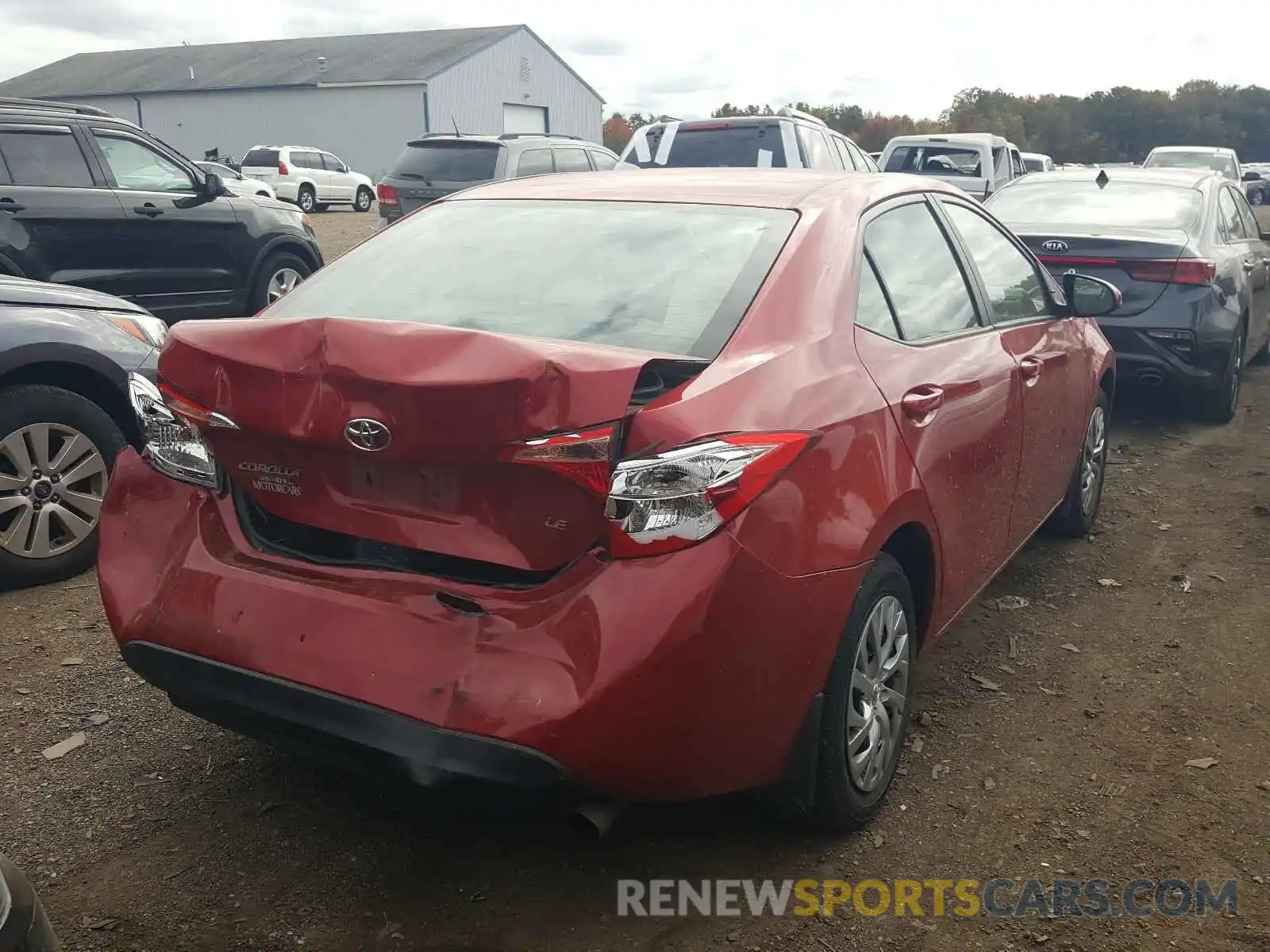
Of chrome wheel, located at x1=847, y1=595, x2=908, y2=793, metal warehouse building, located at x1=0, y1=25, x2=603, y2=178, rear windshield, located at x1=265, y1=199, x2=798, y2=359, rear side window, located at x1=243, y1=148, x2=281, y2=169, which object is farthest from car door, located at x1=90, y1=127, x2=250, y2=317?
metal warehouse building, located at x1=0, y1=25, x2=603, y2=178

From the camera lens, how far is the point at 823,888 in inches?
107

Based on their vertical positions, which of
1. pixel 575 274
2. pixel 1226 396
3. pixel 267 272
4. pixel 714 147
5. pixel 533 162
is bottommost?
pixel 1226 396

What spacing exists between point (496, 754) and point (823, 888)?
96cm

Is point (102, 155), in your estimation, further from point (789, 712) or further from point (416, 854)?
point (789, 712)

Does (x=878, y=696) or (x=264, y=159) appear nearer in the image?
(x=878, y=696)

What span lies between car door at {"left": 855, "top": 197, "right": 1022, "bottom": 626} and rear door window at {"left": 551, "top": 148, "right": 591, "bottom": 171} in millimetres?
11389

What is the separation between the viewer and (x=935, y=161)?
53.5ft

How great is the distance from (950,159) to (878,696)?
1492cm

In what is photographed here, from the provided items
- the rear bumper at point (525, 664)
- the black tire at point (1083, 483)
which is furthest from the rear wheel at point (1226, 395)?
the rear bumper at point (525, 664)

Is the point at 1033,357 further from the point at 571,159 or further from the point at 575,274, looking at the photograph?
the point at 571,159

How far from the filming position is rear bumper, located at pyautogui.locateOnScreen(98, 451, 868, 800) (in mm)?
2256

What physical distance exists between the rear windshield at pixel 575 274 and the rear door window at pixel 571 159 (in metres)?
11.6

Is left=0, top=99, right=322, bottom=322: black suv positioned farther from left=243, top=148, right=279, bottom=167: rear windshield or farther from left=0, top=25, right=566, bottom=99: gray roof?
left=0, top=25, right=566, bottom=99: gray roof

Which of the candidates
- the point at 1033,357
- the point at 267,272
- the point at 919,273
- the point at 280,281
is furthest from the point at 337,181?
the point at 919,273
